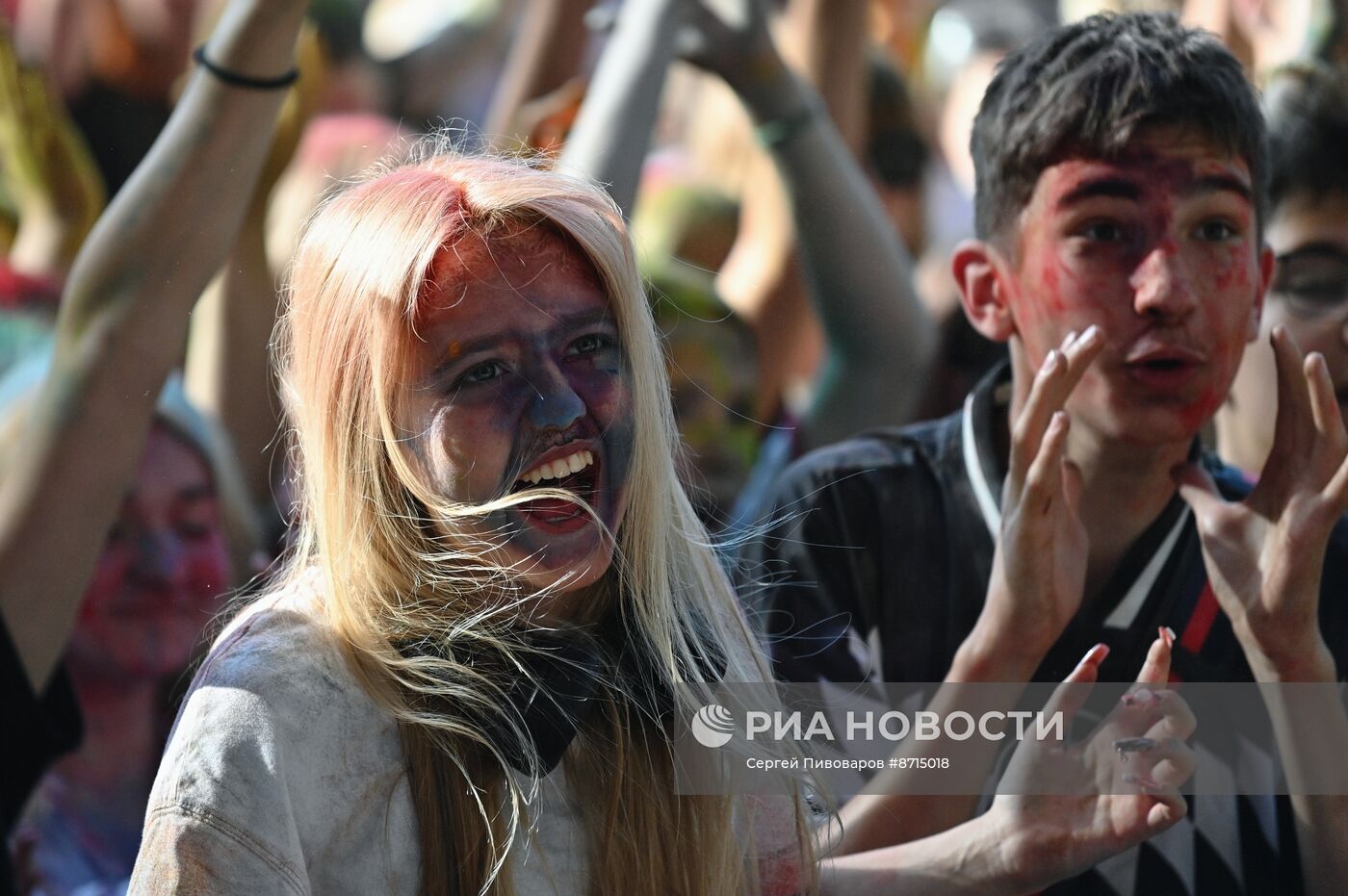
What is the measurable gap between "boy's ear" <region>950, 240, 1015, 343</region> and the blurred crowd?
1.1 inches

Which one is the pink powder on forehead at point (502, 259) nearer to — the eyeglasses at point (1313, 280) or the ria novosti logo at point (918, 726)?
the ria novosti logo at point (918, 726)

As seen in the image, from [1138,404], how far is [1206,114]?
37cm

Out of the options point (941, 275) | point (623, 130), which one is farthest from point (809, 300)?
point (623, 130)

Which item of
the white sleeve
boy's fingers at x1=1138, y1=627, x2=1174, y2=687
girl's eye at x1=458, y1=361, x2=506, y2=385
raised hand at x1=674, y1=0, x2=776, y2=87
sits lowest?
the white sleeve

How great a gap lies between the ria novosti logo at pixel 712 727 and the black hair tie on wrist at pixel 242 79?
3.62ft

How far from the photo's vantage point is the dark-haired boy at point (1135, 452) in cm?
158

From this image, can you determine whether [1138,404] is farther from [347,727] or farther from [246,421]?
[246,421]

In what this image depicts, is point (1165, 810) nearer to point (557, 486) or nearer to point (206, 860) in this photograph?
point (557, 486)

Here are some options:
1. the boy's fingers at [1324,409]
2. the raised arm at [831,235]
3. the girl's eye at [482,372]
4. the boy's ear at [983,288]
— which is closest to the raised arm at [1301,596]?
the boy's fingers at [1324,409]

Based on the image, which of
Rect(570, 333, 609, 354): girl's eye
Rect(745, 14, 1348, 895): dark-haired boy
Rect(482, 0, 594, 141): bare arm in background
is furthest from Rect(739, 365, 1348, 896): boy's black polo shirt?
Rect(482, 0, 594, 141): bare arm in background

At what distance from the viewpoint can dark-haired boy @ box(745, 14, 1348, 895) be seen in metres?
1.58

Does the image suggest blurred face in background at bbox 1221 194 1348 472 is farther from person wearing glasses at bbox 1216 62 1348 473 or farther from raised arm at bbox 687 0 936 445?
raised arm at bbox 687 0 936 445

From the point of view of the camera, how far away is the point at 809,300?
1935 millimetres

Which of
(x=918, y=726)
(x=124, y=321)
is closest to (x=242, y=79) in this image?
(x=124, y=321)
